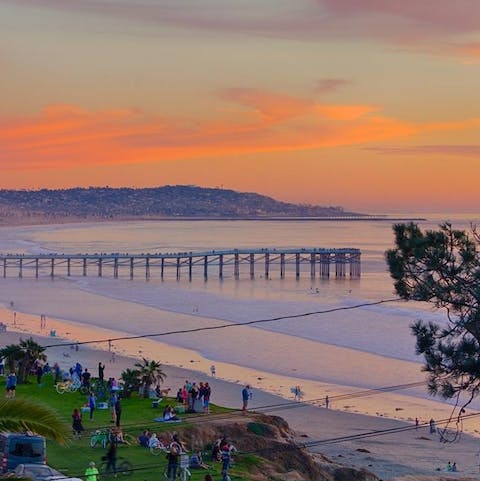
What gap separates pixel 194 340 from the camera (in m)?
46.4

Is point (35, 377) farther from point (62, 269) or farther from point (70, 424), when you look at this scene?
point (62, 269)

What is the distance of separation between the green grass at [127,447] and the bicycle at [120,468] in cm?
12

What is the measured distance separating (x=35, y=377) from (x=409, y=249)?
643 inches

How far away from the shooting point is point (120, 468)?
1984 centimetres

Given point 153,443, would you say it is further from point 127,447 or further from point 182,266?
point 182,266

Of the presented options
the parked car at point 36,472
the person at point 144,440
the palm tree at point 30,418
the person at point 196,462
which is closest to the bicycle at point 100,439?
the person at point 144,440

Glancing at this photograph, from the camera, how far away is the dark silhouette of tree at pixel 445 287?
16203mm

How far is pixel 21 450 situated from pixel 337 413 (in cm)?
1589

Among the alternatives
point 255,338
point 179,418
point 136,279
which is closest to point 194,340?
point 255,338

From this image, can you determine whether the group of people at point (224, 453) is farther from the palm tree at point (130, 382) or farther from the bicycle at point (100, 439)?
the palm tree at point (130, 382)

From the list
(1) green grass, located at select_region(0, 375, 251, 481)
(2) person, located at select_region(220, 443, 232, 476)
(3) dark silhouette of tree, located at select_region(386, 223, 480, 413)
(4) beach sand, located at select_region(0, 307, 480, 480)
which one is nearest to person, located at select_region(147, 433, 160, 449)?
(1) green grass, located at select_region(0, 375, 251, 481)

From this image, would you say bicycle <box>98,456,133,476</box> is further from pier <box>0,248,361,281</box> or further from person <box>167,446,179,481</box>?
pier <box>0,248,361,281</box>

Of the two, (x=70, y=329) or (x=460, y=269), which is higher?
(x=460, y=269)

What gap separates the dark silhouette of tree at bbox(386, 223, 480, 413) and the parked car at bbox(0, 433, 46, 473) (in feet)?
21.0
